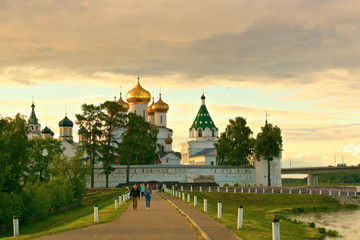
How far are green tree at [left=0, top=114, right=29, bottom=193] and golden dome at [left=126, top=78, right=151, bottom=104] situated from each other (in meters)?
69.8

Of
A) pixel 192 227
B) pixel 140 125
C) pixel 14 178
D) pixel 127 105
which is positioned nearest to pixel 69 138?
pixel 127 105

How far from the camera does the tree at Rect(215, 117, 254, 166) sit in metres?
94.2

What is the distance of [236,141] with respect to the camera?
3713 inches

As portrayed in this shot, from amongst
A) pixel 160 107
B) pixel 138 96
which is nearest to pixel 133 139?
pixel 138 96

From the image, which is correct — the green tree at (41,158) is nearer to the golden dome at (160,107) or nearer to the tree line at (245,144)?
the tree line at (245,144)

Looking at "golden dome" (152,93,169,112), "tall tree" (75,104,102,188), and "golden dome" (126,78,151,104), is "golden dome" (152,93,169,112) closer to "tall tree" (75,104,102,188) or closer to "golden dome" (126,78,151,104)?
"golden dome" (126,78,151,104)

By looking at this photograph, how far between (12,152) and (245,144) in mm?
51935

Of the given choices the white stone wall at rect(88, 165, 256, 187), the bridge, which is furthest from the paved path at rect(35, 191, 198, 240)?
the bridge

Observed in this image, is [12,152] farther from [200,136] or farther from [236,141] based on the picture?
[200,136]

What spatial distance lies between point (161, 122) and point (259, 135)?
45.3 meters

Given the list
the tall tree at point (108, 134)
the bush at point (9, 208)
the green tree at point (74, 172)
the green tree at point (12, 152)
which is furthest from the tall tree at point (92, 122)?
the bush at point (9, 208)

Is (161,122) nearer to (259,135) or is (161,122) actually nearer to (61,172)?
(259,135)

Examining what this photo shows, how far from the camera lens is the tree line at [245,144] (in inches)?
3514

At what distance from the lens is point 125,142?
85312 millimetres
